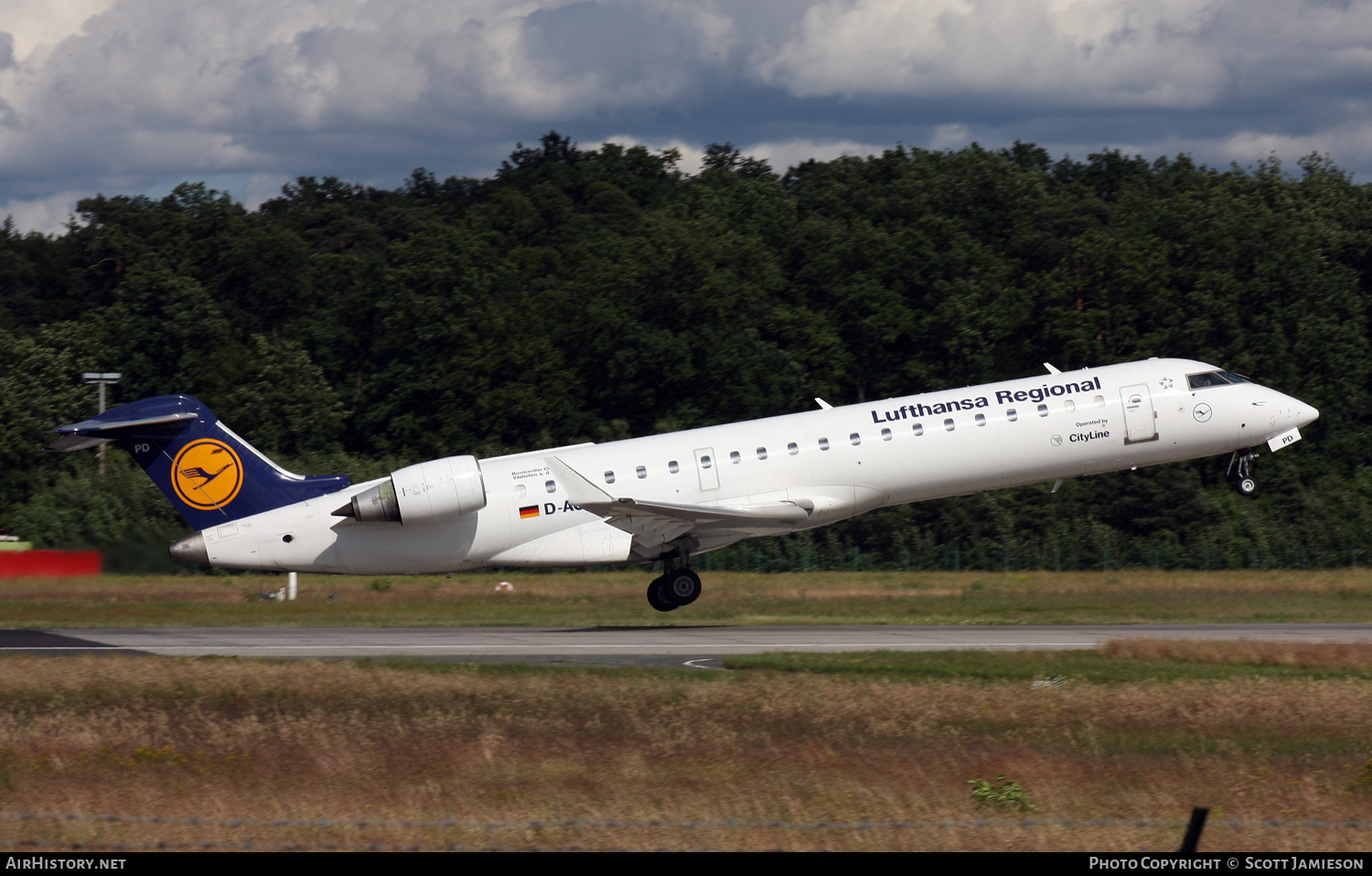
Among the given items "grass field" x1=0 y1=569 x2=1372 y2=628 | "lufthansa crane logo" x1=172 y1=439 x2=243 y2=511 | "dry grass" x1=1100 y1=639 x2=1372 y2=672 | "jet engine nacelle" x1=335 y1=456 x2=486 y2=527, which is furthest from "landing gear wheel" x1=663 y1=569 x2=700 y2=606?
"lufthansa crane logo" x1=172 y1=439 x2=243 y2=511

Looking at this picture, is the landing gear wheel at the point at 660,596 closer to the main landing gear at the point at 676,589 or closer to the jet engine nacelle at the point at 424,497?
the main landing gear at the point at 676,589

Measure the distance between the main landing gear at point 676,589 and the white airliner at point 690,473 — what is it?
0.03m

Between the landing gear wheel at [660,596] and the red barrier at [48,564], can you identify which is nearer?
the landing gear wheel at [660,596]

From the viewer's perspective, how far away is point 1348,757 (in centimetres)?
1738

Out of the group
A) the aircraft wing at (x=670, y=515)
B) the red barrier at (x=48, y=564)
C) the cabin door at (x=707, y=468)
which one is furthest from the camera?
the red barrier at (x=48, y=564)

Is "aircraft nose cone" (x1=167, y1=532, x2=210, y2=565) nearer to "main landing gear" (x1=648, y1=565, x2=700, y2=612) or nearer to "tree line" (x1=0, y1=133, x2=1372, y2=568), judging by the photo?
"main landing gear" (x1=648, y1=565, x2=700, y2=612)

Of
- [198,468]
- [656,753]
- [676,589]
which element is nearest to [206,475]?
[198,468]

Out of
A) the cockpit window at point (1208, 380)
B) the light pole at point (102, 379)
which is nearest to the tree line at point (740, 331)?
the light pole at point (102, 379)

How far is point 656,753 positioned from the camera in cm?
1734

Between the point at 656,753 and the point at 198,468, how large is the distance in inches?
649

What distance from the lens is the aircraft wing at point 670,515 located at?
28203 millimetres

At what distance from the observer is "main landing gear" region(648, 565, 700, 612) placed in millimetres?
30266

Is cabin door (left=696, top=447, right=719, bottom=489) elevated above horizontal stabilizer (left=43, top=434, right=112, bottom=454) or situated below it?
below

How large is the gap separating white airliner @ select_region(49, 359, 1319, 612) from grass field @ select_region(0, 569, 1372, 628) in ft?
14.8
